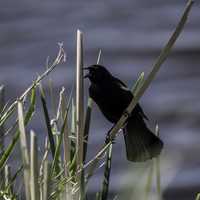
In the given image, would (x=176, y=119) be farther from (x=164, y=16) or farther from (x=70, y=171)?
(x=164, y=16)

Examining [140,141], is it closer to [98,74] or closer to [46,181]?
[98,74]

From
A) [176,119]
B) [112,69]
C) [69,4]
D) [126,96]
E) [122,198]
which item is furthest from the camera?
[69,4]

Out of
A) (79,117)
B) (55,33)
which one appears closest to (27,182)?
(79,117)

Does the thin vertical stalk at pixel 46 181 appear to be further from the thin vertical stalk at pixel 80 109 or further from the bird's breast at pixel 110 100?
the bird's breast at pixel 110 100

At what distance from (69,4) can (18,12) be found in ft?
1.61

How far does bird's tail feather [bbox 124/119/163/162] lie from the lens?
2.14m

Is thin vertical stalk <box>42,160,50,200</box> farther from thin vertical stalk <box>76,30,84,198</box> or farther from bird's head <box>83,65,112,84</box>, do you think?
bird's head <box>83,65,112,84</box>

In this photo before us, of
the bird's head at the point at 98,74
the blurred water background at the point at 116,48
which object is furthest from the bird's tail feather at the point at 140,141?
the blurred water background at the point at 116,48

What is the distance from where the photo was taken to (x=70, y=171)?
191 centimetres

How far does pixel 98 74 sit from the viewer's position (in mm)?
2777

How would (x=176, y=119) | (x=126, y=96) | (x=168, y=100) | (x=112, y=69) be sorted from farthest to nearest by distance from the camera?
(x=112, y=69) → (x=168, y=100) → (x=126, y=96) → (x=176, y=119)

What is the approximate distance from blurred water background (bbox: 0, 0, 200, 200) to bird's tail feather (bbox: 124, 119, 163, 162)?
2.15 meters

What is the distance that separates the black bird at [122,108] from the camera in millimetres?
2234

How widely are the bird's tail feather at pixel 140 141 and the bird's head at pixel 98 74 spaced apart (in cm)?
32
